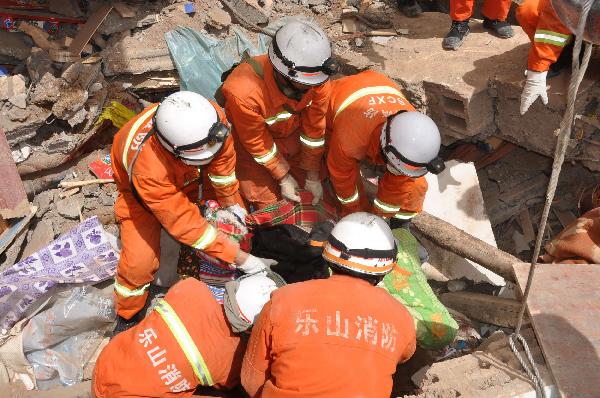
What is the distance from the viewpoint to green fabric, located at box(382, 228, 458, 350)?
12.9 feet

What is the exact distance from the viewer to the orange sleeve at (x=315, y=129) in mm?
4508

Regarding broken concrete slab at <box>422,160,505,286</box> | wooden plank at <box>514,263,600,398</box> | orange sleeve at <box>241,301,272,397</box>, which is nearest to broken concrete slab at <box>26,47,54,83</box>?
orange sleeve at <box>241,301,272,397</box>

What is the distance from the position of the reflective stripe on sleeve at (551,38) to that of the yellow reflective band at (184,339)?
347cm

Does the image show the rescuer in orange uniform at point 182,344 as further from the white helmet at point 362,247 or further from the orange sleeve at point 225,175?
the orange sleeve at point 225,175

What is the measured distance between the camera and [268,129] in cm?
471

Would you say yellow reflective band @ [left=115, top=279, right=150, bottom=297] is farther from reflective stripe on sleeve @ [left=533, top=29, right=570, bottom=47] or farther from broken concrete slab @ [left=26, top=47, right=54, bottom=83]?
reflective stripe on sleeve @ [left=533, top=29, right=570, bottom=47]

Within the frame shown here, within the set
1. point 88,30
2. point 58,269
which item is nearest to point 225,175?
point 58,269

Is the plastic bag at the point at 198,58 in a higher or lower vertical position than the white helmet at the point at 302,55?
lower

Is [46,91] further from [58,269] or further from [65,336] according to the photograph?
[65,336]

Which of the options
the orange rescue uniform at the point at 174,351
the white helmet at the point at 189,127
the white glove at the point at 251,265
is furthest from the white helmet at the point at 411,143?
the orange rescue uniform at the point at 174,351

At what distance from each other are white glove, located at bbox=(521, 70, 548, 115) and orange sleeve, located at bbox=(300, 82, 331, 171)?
1669 mm

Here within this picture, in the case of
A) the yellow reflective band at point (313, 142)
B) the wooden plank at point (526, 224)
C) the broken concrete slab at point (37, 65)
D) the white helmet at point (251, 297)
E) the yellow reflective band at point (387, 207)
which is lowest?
the wooden plank at point (526, 224)

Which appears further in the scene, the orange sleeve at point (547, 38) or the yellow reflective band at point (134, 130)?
the orange sleeve at point (547, 38)

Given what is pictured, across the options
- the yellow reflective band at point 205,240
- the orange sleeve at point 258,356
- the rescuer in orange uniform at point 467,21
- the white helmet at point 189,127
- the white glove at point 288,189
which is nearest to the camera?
the orange sleeve at point 258,356
